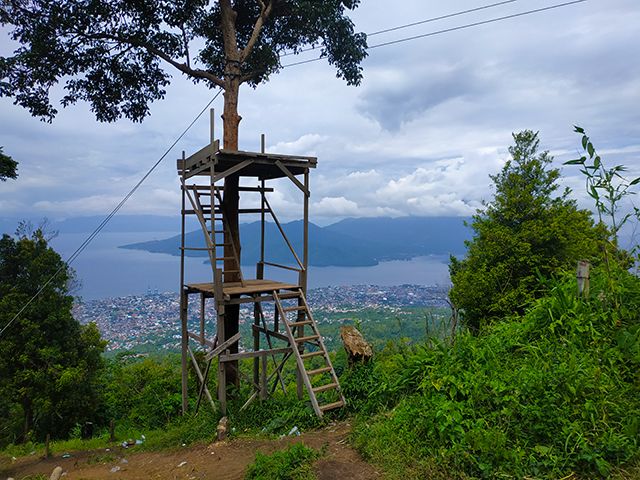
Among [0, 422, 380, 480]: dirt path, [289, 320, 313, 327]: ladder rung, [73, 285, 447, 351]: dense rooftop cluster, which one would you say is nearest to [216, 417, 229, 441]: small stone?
[0, 422, 380, 480]: dirt path

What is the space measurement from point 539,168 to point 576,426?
32.1 feet

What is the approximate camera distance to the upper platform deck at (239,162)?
7543 mm

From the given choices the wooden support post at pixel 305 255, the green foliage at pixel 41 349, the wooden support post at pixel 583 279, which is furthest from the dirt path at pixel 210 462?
the green foliage at pixel 41 349

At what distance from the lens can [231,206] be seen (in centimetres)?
965

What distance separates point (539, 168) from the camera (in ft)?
38.6

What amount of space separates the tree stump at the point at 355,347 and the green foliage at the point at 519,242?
4.79 metres

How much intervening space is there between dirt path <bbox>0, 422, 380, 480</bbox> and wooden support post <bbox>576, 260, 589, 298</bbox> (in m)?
3.72

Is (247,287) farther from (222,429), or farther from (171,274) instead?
(171,274)

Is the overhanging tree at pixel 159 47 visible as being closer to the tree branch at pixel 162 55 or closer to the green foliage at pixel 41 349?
the tree branch at pixel 162 55

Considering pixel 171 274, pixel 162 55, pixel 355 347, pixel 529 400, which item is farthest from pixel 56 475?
pixel 171 274

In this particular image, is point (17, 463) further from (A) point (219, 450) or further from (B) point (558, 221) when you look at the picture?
(B) point (558, 221)

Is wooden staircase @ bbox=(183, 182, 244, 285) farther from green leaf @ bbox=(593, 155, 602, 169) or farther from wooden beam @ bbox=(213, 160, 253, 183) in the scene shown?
green leaf @ bbox=(593, 155, 602, 169)

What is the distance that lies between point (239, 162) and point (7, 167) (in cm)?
475

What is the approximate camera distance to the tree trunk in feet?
30.3
